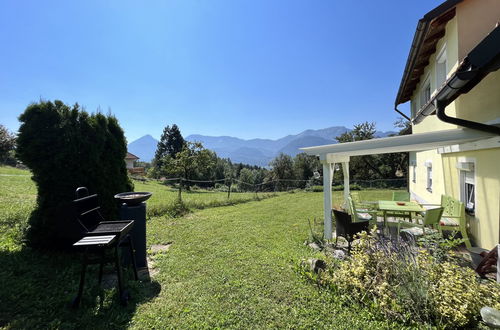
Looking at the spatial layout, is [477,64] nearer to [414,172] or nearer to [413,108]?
[413,108]

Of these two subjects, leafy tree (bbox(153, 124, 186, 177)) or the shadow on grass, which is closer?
the shadow on grass

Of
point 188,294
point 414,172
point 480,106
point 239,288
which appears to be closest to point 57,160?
point 188,294

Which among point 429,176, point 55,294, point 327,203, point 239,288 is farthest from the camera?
point 429,176

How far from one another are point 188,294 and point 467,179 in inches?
266

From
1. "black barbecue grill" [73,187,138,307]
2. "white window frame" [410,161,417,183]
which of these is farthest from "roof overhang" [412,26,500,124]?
"white window frame" [410,161,417,183]

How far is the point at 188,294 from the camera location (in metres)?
3.32

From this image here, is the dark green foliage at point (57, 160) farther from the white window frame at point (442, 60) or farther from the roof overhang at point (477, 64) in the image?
the white window frame at point (442, 60)

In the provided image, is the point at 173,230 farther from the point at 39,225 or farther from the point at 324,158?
the point at 324,158

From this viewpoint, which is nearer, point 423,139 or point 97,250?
point 97,250

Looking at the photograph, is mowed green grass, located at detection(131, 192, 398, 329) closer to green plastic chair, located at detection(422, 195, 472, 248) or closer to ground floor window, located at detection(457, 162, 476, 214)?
green plastic chair, located at detection(422, 195, 472, 248)

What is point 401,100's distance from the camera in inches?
432

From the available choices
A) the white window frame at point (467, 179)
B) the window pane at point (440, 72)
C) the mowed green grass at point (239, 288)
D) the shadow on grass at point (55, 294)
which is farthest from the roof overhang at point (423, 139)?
the shadow on grass at point (55, 294)

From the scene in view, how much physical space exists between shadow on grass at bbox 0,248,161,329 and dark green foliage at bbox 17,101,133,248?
1.45 feet

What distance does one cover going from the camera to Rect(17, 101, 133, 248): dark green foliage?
13.8 feet
